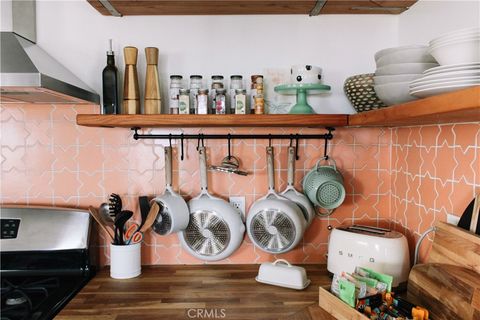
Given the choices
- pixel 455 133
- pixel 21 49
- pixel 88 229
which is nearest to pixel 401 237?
pixel 455 133

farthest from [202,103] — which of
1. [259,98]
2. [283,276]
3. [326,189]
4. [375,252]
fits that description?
[375,252]

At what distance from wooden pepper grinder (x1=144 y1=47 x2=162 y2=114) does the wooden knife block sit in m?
1.02

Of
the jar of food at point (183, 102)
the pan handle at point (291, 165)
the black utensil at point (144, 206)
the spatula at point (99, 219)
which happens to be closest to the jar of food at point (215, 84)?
the jar of food at point (183, 102)

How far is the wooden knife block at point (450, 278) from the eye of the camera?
3.14 feet

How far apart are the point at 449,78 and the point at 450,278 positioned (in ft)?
1.64

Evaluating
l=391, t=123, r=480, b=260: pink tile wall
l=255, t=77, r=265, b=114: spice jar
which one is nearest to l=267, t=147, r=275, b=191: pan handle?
l=255, t=77, r=265, b=114: spice jar

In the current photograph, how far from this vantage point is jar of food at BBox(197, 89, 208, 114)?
5.06ft

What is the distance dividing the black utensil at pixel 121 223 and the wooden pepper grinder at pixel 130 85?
Answer: 1.23 feet

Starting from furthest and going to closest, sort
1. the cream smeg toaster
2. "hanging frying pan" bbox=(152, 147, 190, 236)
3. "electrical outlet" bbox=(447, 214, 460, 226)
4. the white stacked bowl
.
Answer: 1. "hanging frying pan" bbox=(152, 147, 190, 236)
2. the cream smeg toaster
3. "electrical outlet" bbox=(447, 214, 460, 226)
4. the white stacked bowl

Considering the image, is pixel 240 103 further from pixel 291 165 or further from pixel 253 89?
pixel 291 165

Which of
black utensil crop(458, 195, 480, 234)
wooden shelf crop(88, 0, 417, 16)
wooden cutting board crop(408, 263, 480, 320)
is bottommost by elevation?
wooden cutting board crop(408, 263, 480, 320)

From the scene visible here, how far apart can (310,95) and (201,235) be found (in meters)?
0.70

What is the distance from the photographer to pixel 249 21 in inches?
65.0

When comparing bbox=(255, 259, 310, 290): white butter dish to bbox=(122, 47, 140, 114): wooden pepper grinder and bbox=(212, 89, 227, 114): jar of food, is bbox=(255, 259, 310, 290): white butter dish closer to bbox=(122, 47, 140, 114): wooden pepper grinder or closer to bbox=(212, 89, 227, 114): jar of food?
bbox=(212, 89, 227, 114): jar of food
